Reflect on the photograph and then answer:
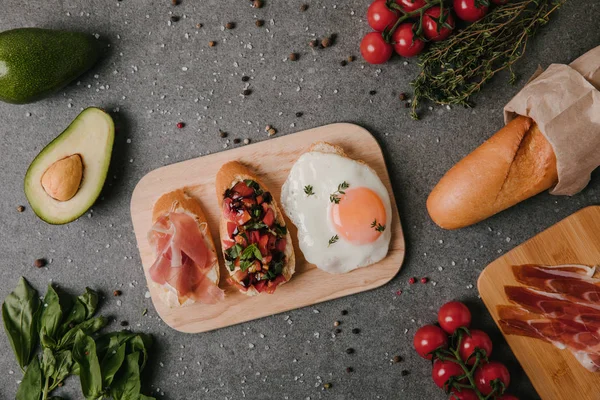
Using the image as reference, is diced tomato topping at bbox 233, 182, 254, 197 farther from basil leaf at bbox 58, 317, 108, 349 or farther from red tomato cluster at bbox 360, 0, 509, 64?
basil leaf at bbox 58, 317, 108, 349

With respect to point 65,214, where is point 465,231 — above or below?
below

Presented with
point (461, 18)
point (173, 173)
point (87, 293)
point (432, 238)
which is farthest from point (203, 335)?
point (461, 18)

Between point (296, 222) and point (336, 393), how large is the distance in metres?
0.87

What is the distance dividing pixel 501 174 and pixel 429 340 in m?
0.80

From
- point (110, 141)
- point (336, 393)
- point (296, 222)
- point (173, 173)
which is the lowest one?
point (336, 393)

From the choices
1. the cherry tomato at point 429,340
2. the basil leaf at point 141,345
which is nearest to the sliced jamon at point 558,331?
the cherry tomato at point 429,340

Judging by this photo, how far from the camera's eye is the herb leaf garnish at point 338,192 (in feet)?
7.11

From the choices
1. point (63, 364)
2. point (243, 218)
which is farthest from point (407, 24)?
point (63, 364)

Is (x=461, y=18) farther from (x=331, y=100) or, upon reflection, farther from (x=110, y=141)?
(x=110, y=141)

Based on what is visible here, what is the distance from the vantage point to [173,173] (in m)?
2.31

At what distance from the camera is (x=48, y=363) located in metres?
2.28

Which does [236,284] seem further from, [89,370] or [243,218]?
[89,370]

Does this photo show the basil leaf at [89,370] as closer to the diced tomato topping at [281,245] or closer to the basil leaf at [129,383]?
the basil leaf at [129,383]

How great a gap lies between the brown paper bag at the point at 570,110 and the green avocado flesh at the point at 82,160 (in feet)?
6.03
